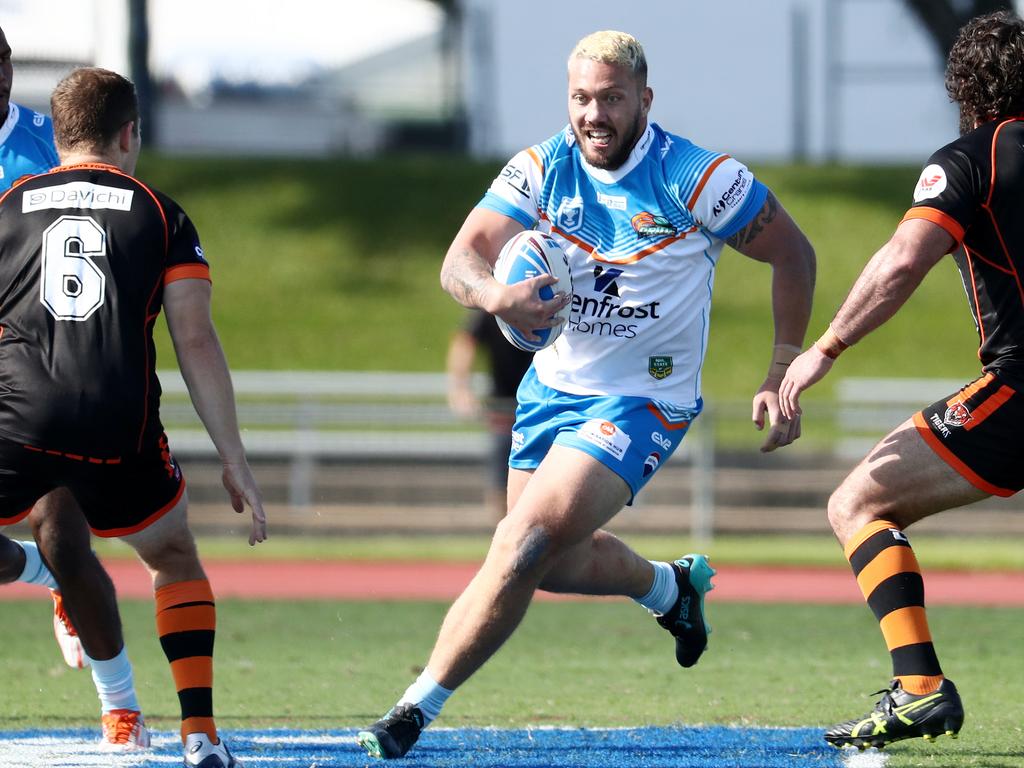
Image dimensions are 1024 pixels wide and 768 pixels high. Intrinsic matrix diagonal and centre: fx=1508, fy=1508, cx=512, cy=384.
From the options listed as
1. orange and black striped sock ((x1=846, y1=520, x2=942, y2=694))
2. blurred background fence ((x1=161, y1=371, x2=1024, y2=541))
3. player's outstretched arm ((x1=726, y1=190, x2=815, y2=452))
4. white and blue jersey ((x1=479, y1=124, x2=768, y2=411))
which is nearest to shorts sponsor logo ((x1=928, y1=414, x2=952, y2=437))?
orange and black striped sock ((x1=846, y1=520, x2=942, y2=694))

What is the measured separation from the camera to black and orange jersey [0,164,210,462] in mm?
4590

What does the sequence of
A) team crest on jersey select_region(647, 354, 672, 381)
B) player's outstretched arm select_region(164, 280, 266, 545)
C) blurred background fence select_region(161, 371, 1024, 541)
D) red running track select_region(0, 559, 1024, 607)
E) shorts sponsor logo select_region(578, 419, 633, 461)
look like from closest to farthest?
player's outstretched arm select_region(164, 280, 266, 545), shorts sponsor logo select_region(578, 419, 633, 461), team crest on jersey select_region(647, 354, 672, 381), red running track select_region(0, 559, 1024, 607), blurred background fence select_region(161, 371, 1024, 541)

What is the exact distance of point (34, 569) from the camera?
19.2 feet

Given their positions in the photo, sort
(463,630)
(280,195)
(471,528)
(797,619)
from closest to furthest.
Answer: (463,630) < (797,619) < (471,528) < (280,195)

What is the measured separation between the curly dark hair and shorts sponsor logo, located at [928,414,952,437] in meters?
1.02

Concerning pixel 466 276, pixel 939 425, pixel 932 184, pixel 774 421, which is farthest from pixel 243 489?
pixel 932 184

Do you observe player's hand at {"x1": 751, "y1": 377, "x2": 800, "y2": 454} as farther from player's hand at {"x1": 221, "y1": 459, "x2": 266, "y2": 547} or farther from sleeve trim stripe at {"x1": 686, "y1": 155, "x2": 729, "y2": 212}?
player's hand at {"x1": 221, "y1": 459, "x2": 266, "y2": 547}

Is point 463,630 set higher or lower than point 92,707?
higher

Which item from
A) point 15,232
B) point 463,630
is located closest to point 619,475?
point 463,630

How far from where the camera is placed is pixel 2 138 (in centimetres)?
577

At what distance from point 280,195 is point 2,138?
73.1 ft

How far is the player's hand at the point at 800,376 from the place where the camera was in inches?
194

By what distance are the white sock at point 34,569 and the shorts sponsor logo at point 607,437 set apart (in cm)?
216

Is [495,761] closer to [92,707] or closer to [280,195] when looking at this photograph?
[92,707]
